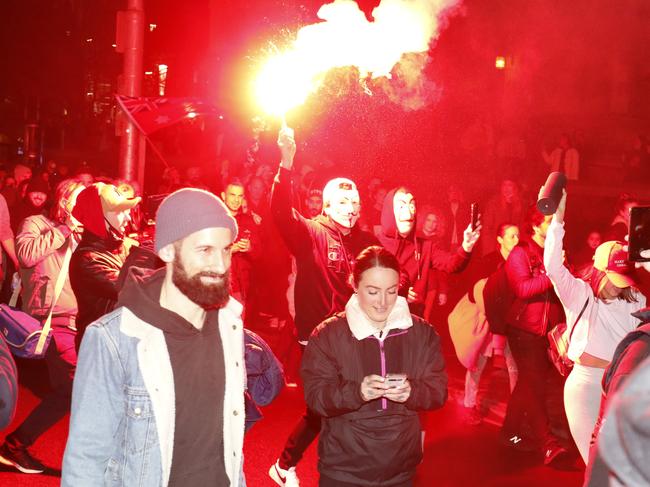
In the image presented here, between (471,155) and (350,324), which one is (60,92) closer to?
(471,155)

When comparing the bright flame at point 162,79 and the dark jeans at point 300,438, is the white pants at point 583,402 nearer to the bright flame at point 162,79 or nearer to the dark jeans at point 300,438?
the dark jeans at point 300,438

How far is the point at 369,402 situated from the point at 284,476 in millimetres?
2322

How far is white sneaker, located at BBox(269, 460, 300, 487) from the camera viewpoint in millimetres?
6570

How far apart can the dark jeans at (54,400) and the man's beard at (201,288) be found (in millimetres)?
→ 3585

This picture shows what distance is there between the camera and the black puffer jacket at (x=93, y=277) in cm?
630

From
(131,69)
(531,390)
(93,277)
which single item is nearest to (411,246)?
(531,390)

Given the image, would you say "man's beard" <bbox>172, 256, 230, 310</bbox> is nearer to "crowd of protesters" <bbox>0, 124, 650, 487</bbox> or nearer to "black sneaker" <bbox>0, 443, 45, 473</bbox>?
"crowd of protesters" <bbox>0, 124, 650, 487</bbox>

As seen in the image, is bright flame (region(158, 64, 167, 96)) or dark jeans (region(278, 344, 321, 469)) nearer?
dark jeans (region(278, 344, 321, 469))

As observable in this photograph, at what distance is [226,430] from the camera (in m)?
3.60

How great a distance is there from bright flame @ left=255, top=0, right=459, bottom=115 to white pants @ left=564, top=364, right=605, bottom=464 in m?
3.16

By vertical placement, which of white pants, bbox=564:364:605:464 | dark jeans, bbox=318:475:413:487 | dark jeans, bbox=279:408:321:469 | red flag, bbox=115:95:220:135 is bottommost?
dark jeans, bbox=279:408:321:469

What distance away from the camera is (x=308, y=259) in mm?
6766

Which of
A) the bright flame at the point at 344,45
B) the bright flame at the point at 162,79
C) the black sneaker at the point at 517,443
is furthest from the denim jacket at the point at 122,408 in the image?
the bright flame at the point at 162,79

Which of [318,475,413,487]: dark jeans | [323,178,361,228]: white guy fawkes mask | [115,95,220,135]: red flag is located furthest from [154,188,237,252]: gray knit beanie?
Answer: [115,95,220,135]: red flag
